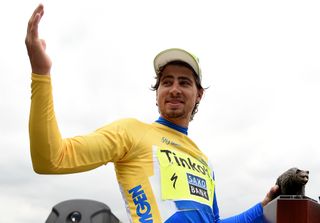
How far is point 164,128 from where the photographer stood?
3.57 metres

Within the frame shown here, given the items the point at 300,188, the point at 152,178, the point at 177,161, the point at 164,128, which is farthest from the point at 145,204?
the point at 300,188

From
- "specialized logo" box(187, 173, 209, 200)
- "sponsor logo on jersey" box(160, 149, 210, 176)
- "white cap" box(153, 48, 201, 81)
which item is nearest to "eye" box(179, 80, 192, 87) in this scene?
"white cap" box(153, 48, 201, 81)

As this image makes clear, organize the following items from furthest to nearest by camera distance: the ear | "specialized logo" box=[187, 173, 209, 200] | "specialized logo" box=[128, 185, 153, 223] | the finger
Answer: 1. the ear
2. "specialized logo" box=[187, 173, 209, 200]
3. "specialized logo" box=[128, 185, 153, 223]
4. the finger

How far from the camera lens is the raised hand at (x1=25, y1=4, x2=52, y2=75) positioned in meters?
2.27

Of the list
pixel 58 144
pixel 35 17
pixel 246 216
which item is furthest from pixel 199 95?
pixel 35 17

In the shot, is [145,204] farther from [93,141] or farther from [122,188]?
[93,141]

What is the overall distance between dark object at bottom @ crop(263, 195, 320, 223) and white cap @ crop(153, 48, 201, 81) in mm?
1141

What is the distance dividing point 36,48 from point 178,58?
4.76 ft

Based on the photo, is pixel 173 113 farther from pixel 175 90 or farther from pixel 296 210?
pixel 296 210

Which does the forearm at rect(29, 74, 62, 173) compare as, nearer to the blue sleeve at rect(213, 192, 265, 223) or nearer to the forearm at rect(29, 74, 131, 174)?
the forearm at rect(29, 74, 131, 174)

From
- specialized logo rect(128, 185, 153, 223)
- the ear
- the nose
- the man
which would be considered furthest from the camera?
the ear

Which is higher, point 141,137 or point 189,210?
point 141,137

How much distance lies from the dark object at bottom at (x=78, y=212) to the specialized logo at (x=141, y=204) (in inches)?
25.7

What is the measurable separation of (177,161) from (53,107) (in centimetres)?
121
